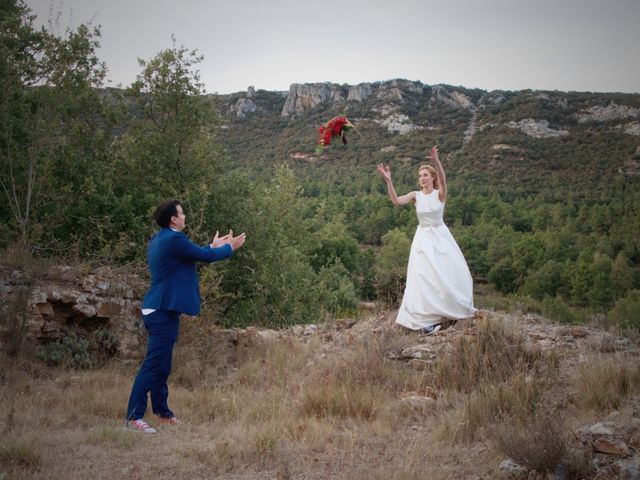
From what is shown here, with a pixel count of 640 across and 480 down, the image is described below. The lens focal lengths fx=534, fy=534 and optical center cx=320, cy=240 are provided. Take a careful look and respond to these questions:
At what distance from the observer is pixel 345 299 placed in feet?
87.6

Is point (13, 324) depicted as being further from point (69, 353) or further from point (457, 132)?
point (457, 132)

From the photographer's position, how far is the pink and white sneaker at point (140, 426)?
4.39m

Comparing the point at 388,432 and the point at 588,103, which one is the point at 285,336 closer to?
the point at 388,432

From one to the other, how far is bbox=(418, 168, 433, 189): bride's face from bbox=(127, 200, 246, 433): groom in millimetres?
4225

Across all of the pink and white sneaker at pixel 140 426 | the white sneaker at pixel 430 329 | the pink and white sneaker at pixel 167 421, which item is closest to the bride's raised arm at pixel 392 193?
the white sneaker at pixel 430 329

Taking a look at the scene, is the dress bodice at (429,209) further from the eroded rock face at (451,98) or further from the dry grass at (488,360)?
the eroded rock face at (451,98)

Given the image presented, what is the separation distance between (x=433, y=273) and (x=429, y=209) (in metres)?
0.99

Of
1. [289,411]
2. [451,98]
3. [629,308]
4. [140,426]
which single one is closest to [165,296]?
[140,426]

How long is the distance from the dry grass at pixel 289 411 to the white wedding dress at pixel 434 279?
60 centimetres

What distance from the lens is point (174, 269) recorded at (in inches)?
180

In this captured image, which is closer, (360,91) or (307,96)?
(307,96)

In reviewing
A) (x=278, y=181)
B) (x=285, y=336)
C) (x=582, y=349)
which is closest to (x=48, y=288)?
(x=285, y=336)

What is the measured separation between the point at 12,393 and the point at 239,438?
2.38m

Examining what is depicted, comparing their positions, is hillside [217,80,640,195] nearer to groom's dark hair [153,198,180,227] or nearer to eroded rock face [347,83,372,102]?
eroded rock face [347,83,372,102]
